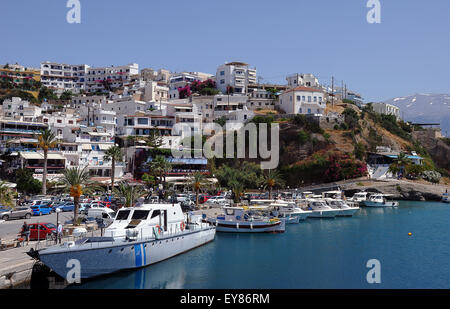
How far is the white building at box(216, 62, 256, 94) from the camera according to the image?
389 ft

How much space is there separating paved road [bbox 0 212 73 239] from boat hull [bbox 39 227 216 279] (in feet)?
28.5

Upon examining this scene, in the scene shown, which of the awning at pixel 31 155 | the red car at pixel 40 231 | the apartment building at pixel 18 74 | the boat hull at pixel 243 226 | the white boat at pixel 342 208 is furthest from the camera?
the apartment building at pixel 18 74

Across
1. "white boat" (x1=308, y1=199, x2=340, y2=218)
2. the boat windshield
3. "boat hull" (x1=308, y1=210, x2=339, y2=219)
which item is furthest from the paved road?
"white boat" (x1=308, y1=199, x2=340, y2=218)

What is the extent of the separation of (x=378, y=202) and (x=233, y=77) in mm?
61675

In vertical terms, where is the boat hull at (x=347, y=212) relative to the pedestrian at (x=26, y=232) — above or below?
below

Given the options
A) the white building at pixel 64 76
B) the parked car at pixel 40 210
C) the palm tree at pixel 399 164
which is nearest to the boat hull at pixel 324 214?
the palm tree at pixel 399 164

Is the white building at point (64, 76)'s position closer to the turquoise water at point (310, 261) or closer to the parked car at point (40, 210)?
the parked car at point (40, 210)

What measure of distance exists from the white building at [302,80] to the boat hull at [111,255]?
333ft

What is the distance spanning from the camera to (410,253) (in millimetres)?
35688

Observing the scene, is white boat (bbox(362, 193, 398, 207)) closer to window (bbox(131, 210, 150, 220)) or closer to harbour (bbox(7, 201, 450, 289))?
harbour (bbox(7, 201, 450, 289))

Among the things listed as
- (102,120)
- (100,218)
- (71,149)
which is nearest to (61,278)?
(100,218)

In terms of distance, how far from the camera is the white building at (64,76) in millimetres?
147000

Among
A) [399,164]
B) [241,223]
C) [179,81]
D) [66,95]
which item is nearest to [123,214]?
[241,223]
